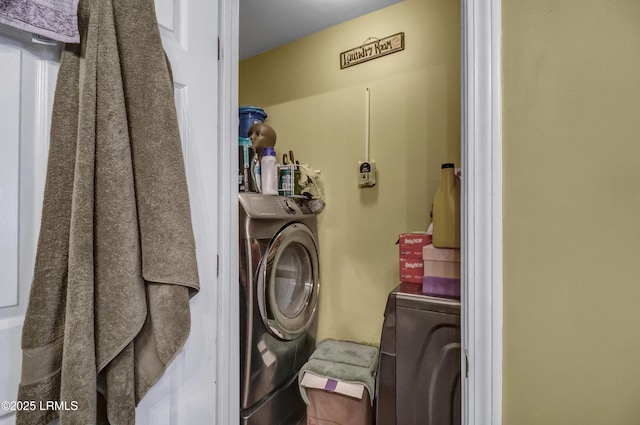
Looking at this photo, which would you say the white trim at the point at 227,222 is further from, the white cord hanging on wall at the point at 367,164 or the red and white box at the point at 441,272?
the white cord hanging on wall at the point at 367,164

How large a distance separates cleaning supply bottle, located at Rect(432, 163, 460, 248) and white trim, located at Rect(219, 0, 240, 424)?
848 millimetres

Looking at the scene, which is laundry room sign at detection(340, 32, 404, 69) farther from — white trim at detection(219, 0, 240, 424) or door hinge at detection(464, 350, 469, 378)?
door hinge at detection(464, 350, 469, 378)

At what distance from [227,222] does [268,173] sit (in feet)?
2.75

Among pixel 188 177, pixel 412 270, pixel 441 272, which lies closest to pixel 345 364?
pixel 412 270

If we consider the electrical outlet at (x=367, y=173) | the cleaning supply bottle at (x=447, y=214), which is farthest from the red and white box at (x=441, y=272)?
the electrical outlet at (x=367, y=173)

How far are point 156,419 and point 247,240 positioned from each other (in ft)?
2.60

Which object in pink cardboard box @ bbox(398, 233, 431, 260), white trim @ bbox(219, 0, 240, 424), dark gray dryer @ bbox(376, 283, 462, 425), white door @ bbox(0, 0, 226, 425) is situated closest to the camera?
white door @ bbox(0, 0, 226, 425)

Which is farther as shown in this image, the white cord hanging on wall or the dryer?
the white cord hanging on wall

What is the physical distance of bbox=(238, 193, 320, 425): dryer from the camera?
147cm

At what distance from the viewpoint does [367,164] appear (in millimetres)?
2008

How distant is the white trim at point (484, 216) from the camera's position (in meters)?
0.76

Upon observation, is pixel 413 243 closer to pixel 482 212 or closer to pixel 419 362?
pixel 419 362
